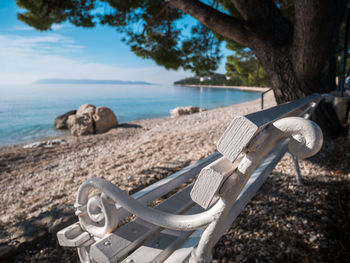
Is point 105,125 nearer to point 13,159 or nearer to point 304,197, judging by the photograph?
point 13,159

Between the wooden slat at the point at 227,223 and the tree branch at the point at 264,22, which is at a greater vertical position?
the tree branch at the point at 264,22

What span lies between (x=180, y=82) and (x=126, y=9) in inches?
4388

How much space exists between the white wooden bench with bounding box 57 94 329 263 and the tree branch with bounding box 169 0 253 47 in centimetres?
272

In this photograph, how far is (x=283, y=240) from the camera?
5.54ft

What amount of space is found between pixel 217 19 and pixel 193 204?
2.92 m

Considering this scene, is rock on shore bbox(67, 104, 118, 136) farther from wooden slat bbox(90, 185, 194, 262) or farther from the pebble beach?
wooden slat bbox(90, 185, 194, 262)

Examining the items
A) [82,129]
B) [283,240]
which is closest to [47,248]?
[283,240]

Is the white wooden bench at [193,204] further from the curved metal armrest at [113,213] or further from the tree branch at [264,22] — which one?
the tree branch at [264,22]

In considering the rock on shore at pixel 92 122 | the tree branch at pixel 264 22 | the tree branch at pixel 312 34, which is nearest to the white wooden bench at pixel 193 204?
the tree branch at pixel 312 34

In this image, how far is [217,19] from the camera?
3398mm

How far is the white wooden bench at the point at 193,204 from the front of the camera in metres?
0.73

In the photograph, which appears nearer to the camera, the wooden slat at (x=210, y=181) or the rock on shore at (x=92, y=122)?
the wooden slat at (x=210, y=181)

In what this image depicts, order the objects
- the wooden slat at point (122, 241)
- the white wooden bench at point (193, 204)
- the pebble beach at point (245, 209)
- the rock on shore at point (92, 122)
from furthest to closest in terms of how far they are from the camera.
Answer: the rock on shore at point (92, 122), the pebble beach at point (245, 209), the wooden slat at point (122, 241), the white wooden bench at point (193, 204)

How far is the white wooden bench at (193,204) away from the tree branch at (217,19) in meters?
2.72
